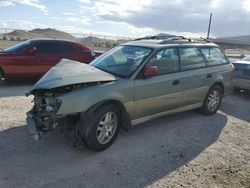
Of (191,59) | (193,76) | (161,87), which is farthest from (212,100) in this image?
(161,87)

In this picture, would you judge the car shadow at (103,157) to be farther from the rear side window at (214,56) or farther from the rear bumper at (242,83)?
the rear bumper at (242,83)

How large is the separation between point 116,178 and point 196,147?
1728mm

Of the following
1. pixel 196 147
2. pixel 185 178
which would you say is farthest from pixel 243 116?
pixel 185 178

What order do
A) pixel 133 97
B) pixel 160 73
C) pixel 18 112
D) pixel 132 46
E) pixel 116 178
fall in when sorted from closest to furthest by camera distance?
pixel 116 178 < pixel 133 97 < pixel 160 73 < pixel 132 46 < pixel 18 112

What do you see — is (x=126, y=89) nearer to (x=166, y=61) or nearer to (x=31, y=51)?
(x=166, y=61)

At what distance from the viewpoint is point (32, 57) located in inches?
358

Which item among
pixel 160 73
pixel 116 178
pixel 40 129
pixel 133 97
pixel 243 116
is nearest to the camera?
pixel 116 178

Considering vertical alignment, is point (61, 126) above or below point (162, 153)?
above

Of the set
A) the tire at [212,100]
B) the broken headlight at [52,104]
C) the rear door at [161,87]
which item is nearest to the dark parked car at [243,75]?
the tire at [212,100]

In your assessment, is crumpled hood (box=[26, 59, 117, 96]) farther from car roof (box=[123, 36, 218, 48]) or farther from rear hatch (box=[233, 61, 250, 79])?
rear hatch (box=[233, 61, 250, 79])

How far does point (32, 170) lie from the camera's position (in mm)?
3764

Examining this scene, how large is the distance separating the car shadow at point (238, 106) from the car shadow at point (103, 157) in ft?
5.31

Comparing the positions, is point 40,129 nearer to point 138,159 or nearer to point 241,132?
point 138,159

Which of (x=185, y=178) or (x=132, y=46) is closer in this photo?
(x=185, y=178)
